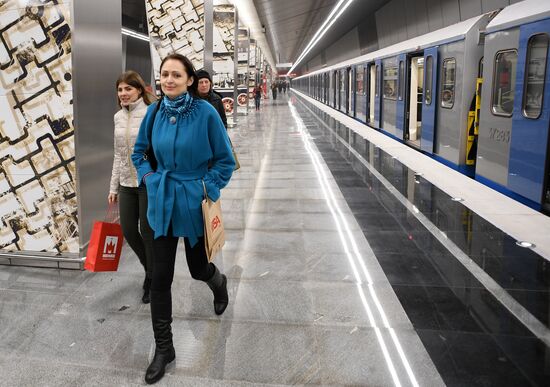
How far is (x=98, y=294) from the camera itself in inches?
158

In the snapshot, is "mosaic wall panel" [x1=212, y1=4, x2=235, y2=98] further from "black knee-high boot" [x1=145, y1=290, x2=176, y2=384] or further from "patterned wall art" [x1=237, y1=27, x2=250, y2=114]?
"black knee-high boot" [x1=145, y1=290, x2=176, y2=384]

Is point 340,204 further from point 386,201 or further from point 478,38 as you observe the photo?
point 478,38

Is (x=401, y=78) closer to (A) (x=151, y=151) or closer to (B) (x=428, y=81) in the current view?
(B) (x=428, y=81)

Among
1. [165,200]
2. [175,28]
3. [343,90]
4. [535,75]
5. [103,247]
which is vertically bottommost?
[103,247]

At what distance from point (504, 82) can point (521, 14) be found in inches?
37.8

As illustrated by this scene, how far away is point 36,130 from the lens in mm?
4465

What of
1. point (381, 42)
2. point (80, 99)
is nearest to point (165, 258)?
point (80, 99)

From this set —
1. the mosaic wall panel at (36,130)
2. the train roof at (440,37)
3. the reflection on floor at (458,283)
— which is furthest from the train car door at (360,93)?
the mosaic wall panel at (36,130)

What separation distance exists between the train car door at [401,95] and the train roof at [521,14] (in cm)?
576

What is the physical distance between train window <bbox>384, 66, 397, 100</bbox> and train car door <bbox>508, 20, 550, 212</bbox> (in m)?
7.84

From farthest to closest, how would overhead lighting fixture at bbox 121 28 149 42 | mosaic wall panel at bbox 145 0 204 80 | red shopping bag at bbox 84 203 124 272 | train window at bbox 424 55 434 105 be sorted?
1. train window at bbox 424 55 434 105
2. mosaic wall panel at bbox 145 0 204 80
3. overhead lighting fixture at bbox 121 28 149 42
4. red shopping bag at bbox 84 203 124 272

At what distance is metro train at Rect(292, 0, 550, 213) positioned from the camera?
6016mm

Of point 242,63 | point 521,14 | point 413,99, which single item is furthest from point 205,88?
point 242,63

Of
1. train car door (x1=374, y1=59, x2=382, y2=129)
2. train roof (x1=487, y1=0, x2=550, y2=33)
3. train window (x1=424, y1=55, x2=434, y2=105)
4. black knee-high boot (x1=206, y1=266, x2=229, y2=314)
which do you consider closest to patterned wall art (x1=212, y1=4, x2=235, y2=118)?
train car door (x1=374, y1=59, x2=382, y2=129)
